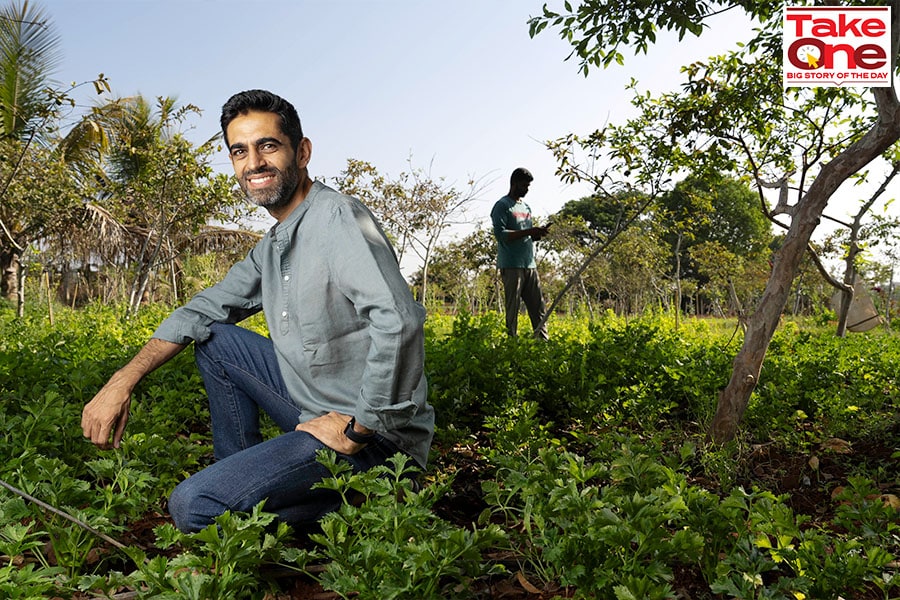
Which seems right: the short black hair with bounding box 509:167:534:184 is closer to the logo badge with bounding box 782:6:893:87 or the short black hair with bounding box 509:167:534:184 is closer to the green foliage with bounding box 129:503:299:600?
the logo badge with bounding box 782:6:893:87

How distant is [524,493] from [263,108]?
1.52 metres

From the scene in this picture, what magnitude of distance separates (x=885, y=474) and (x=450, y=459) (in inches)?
90.5

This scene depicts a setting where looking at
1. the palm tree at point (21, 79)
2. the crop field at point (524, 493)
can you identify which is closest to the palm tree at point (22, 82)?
the palm tree at point (21, 79)

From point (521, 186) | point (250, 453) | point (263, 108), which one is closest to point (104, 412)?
point (250, 453)

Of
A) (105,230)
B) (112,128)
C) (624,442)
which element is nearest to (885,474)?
(624,442)

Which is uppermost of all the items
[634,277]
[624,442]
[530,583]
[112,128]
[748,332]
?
[112,128]

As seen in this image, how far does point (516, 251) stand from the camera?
7836mm

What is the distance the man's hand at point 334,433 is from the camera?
7.31ft

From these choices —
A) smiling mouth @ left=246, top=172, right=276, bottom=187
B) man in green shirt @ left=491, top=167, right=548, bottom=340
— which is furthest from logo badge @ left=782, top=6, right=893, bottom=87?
man in green shirt @ left=491, top=167, right=548, bottom=340

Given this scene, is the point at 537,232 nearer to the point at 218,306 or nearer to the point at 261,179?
the point at 218,306

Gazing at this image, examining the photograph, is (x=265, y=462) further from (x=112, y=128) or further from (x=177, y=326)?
(x=112, y=128)

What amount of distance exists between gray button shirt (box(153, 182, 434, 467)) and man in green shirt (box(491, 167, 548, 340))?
5279 millimetres

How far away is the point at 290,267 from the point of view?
8.12 feet

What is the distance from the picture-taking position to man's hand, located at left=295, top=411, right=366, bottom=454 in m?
2.23
